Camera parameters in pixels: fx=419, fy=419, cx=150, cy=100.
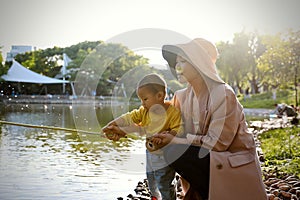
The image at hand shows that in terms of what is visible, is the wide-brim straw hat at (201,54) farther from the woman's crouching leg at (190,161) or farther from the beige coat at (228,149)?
the woman's crouching leg at (190,161)

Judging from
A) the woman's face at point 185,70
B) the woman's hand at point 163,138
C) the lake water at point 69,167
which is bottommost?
the lake water at point 69,167

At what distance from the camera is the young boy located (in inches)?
108

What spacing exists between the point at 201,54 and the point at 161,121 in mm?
514

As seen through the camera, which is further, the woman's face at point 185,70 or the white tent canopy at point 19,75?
the white tent canopy at point 19,75

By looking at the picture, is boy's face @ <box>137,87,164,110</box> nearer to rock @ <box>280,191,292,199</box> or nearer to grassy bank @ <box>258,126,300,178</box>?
rock @ <box>280,191,292,199</box>

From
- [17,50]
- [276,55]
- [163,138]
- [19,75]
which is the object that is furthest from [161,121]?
[17,50]

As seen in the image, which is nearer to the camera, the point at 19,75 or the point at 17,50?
the point at 19,75

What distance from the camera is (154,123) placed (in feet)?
9.17

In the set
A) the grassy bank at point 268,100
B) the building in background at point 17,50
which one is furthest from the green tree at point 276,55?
the building in background at point 17,50

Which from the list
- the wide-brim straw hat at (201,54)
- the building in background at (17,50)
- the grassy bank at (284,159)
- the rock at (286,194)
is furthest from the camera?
the building in background at (17,50)

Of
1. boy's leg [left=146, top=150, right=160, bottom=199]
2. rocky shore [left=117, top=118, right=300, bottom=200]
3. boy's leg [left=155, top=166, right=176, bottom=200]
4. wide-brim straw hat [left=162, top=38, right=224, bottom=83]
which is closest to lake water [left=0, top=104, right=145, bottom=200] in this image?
rocky shore [left=117, top=118, right=300, bottom=200]

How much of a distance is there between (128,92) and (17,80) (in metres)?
30.1

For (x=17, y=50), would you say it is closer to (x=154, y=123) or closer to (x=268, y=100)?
(x=268, y=100)

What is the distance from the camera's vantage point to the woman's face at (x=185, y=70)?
2.77 metres
